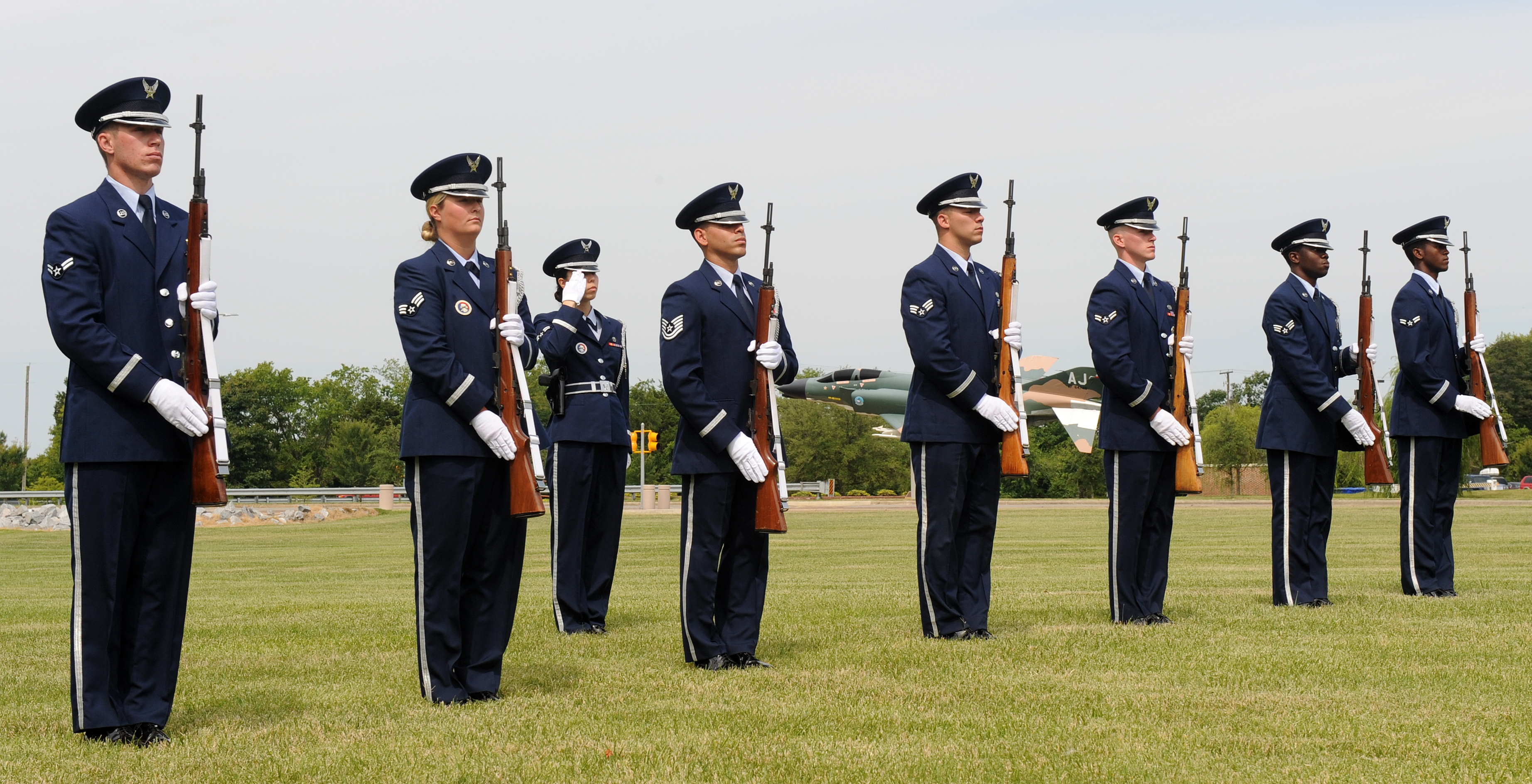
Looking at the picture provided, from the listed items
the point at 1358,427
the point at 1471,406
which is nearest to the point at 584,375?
the point at 1358,427

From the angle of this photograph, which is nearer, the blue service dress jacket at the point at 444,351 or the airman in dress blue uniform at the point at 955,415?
the blue service dress jacket at the point at 444,351

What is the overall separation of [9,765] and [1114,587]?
6.14 meters

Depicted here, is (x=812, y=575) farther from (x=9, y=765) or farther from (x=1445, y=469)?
(x=9, y=765)

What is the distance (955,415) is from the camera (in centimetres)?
826

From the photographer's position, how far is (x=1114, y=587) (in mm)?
8961

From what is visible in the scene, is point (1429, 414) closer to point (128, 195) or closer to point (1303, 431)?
point (1303, 431)

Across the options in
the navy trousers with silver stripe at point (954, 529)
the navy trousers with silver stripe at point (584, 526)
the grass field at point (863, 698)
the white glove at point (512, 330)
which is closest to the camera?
the grass field at point (863, 698)

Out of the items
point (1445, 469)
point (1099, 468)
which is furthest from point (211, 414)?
point (1099, 468)

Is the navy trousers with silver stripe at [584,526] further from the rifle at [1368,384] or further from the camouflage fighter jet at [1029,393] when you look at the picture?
the camouflage fighter jet at [1029,393]

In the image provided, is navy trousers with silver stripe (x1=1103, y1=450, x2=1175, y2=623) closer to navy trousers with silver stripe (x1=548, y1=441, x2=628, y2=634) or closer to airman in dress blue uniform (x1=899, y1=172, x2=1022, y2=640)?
airman in dress blue uniform (x1=899, y1=172, x2=1022, y2=640)

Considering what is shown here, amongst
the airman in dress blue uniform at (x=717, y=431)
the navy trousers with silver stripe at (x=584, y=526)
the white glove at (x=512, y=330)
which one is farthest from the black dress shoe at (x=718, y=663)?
the navy trousers with silver stripe at (x=584, y=526)

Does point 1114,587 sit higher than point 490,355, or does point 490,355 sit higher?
point 490,355

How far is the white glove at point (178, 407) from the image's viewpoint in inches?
211

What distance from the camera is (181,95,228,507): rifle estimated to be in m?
5.54
